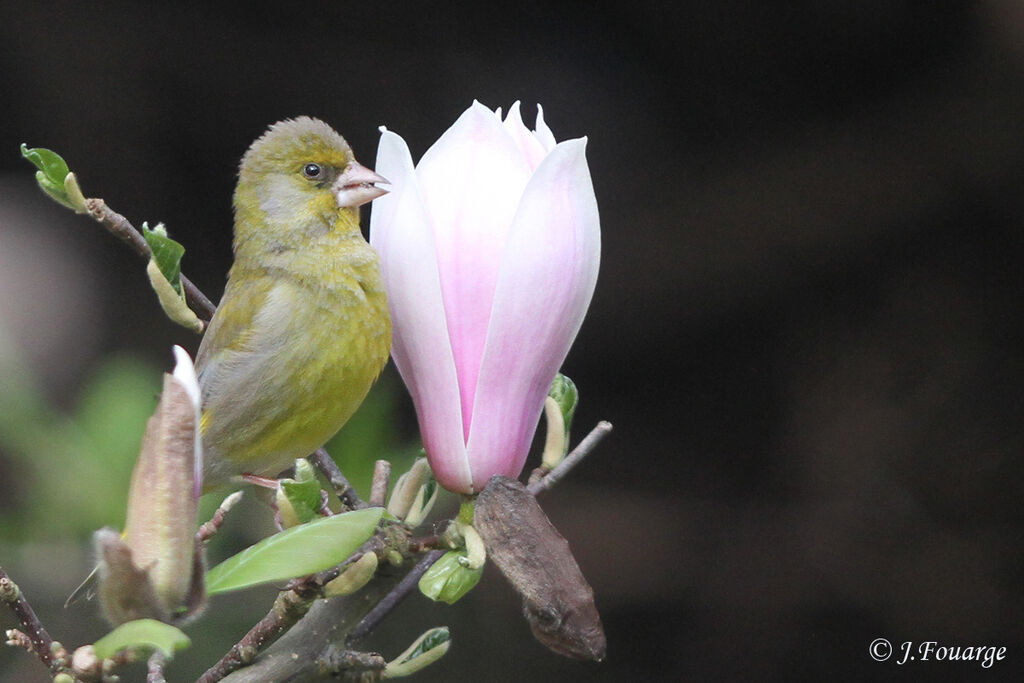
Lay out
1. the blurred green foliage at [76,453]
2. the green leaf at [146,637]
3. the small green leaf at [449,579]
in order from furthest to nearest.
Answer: the blurred green foliage at [76,453], the small green leaf at [449,579], the green leaf at [146,637]

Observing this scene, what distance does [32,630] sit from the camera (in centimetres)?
39

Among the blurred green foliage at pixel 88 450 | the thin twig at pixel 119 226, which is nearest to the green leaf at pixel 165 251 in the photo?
the thin twig at pixel 119 226

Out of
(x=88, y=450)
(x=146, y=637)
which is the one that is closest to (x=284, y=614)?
(x=146, y=637)

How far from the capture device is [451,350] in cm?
44

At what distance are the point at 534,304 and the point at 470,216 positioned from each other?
0.04 meters

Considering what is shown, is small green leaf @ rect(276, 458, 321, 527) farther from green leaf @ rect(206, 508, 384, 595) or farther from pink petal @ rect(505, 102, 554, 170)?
pink petal @ rect(505, 102, 554, 170)

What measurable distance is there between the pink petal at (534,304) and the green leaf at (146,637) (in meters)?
0.15

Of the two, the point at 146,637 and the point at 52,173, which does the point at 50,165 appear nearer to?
the point at 52,173

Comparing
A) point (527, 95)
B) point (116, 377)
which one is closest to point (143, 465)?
point (116, 377)

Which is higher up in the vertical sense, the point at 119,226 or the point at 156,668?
the point at 119,226

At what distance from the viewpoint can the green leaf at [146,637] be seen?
304mm

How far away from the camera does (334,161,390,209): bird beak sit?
1.55ft

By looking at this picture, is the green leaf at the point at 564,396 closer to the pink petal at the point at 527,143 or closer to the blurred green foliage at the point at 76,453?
the pink petal at the point at 527,143

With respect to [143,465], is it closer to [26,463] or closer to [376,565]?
[376,565]
